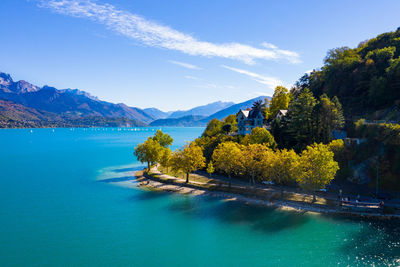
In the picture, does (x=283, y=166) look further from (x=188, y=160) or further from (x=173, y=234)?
(x=173, y=234)

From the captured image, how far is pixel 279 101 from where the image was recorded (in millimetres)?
106312

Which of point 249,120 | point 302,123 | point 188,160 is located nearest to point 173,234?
point 188,160

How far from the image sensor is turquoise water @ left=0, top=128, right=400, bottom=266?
121ft

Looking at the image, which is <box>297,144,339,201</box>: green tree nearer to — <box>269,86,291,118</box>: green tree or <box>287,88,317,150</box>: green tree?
<box>287,88,317,150</box>: green tree

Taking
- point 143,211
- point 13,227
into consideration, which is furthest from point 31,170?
point 143,211

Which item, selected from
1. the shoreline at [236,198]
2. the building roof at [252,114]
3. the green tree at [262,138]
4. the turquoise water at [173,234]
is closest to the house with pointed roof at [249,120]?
the building roof at [252,114]

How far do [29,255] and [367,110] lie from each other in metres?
93.8

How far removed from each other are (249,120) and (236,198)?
131 ft

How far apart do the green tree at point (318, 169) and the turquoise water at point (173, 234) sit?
8.06 metres

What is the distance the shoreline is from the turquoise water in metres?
2.42

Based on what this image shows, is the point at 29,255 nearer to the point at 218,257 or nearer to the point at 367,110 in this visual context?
the point at 218,257

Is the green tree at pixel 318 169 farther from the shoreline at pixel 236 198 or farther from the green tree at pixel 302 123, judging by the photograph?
the green tree at pixel 302 123

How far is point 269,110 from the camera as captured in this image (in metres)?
111

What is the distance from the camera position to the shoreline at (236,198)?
50.7m
